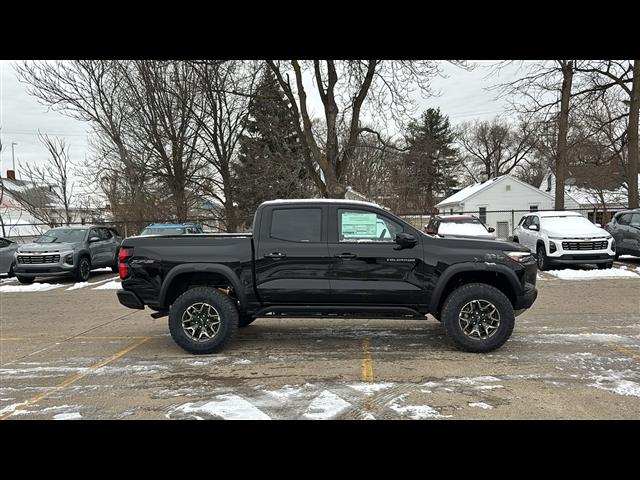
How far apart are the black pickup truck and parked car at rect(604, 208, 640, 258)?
34.3 ft

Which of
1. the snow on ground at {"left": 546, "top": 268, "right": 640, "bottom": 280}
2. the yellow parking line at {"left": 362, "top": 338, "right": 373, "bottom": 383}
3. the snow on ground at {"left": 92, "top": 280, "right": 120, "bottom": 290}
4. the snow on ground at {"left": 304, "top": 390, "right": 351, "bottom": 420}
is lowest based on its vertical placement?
the snow on ground at {"left": 304, "top": 390, "right": 351, "bottom": 420}

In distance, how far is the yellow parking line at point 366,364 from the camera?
4.87m

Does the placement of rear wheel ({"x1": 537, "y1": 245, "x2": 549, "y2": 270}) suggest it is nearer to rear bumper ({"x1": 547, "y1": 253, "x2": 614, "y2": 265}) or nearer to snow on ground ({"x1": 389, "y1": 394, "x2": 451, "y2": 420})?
rear bumper ({"x1": 547, "y1": 253, "x2": 614, "y2": 265})

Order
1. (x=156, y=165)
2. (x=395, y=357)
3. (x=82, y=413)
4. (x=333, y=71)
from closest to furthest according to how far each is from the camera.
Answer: (x=82, y=413) → (x=395, y=357) → (x=333, y=71) → (x=156, y=165)

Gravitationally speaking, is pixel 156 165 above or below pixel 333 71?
below

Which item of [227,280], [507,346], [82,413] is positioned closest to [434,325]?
[507,346]

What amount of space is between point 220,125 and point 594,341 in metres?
24.2

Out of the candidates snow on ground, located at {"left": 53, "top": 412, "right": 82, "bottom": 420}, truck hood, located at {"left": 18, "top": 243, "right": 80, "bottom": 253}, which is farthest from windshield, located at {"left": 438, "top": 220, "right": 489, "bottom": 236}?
snow on ground, located at {"left": 53, "top": 412, "right": 82, "bottom": 420}

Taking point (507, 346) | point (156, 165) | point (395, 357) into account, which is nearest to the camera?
point (395, 357)

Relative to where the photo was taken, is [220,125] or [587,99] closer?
[587,99]

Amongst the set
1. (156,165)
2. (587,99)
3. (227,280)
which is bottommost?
(227,280)

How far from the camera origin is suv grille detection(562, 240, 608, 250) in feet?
41.4

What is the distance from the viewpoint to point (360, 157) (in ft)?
97.6

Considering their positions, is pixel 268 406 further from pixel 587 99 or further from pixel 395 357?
pixel 587 99
